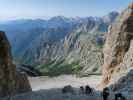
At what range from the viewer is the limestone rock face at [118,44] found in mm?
89438

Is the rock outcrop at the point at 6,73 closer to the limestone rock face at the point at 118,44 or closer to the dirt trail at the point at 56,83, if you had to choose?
the limestone rock face at the point at 118,44

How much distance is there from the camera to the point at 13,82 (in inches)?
3324

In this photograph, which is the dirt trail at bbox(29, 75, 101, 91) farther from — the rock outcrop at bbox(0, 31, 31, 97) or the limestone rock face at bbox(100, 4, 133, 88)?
the rock outcrop at bbox(0, 31, 31, 97)

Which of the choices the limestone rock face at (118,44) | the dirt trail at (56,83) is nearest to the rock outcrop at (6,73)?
the limestone rock face at (118,44)

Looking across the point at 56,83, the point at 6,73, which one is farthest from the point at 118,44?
the point at 56,83

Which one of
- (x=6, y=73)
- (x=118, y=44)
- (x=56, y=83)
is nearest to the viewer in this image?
(x=6, y=73)

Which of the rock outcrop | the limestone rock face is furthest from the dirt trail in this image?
the rock outcrop

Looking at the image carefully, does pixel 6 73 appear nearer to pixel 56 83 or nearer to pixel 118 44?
pixel 118 44

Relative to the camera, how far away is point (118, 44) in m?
92.1

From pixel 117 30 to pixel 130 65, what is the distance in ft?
70.2

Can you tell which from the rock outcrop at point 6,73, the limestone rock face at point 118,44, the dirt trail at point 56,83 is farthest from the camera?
the dirt trail at point 56,83

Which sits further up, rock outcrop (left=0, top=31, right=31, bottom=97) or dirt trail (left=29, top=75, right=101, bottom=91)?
rock outcrop (left=0, top=31, right=31, bottom=97)

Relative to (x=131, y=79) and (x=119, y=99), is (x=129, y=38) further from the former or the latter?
(x=119, y=99)

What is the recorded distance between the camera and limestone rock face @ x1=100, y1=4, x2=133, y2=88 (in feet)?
293
